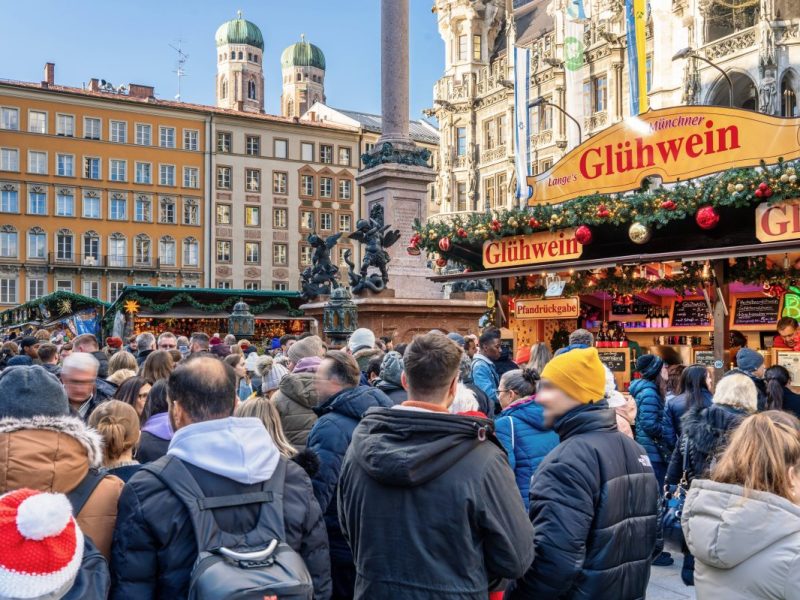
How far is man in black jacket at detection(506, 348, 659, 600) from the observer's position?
3.33 metres

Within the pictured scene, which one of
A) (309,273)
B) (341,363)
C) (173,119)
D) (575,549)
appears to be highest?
(173,119)

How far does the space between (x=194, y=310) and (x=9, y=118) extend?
37518mm

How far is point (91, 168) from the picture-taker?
5884 centimetres

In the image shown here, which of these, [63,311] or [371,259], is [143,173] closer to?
[63,311]

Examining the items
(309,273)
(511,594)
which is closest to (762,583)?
(511,594)

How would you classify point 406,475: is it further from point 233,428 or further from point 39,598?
point 39,598

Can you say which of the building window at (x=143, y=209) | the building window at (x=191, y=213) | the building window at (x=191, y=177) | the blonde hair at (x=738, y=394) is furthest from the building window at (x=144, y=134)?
the blonde hair at (x=738, y=394)

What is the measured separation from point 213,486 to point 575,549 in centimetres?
150

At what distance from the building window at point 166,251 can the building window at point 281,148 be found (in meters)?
10.6

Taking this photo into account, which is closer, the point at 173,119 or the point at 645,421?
the point at 645,421

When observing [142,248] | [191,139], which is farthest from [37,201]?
[191,139]

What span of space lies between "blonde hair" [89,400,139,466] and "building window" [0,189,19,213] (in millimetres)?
58757

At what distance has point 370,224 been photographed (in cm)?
1683

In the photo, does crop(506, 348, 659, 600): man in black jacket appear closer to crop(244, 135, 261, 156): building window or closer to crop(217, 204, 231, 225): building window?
crop(217, 204, 231, 225): building window
